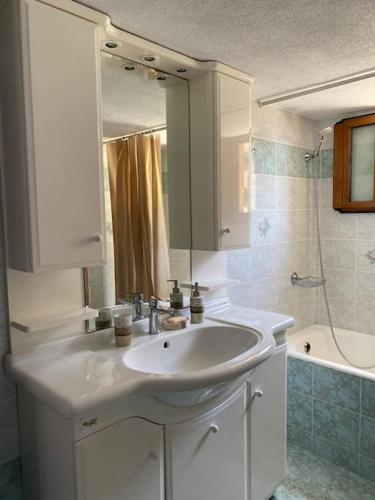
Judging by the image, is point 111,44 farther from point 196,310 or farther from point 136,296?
point 196,310

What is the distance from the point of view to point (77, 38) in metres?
1.24

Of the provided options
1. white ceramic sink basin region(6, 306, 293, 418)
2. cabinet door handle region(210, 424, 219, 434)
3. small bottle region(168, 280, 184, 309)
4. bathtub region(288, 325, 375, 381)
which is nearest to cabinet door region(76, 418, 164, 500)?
white ceramic sink basin region(6, 306, 293, 418)

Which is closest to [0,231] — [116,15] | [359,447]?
[116,15]

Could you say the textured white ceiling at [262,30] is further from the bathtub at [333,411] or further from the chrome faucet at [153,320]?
the bathtub at [333,411]

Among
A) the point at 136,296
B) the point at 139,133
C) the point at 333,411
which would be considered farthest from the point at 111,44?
the point at 333,411

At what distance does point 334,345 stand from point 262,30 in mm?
2302

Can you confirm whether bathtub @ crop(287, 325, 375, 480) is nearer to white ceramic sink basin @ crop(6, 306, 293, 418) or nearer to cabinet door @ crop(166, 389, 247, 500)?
white ceramic sink basin @ crop(6, 306, 293, 418)

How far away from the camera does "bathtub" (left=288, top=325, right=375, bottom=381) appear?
9.13 feet

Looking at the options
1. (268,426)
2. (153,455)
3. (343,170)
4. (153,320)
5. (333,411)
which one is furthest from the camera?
(343,170)

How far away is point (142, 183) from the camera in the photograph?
1.76m

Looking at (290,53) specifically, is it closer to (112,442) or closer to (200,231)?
(200,231)

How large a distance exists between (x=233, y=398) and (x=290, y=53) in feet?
4.94

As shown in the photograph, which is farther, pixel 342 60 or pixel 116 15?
pixel 342 60

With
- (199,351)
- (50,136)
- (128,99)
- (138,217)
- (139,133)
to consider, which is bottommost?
(199,351)
